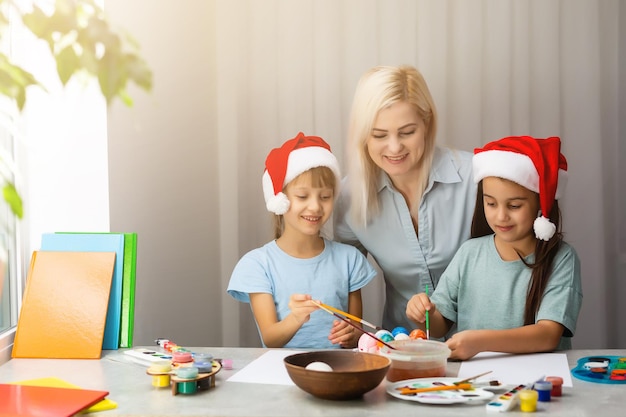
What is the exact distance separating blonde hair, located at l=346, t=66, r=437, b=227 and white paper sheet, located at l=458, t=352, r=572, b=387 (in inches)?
27.2

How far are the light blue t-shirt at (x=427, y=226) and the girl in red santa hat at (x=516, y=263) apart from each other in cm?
22

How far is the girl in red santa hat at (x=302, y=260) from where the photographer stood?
212 cm

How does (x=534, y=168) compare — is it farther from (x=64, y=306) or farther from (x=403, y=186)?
(x=64, y=306)

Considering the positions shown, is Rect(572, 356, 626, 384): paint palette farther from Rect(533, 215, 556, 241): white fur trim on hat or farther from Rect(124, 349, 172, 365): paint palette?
Rect(124, 349, 172, 365): paint palette

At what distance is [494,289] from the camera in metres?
2.01

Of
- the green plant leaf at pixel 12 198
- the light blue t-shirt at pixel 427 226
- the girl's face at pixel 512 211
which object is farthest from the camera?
the light blue t-shirt at pixel 427 226

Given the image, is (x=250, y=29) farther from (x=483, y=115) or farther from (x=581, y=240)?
(x=581, y=240)

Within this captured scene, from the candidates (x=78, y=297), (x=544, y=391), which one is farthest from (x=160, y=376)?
(x=544, y=391)

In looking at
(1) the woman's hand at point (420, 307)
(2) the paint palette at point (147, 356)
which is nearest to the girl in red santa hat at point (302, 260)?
(1) the woman's hand at point (420, 307)

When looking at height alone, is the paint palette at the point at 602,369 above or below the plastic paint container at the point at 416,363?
below

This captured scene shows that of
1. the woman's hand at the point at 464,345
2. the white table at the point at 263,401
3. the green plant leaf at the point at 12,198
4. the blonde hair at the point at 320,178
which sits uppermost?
the blonde hair at the point at 320,178

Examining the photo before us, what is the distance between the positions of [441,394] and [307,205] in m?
0.87

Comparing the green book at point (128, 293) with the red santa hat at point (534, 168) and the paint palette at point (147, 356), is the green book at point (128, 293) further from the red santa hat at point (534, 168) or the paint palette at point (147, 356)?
the red santa hat at point (534, 168)

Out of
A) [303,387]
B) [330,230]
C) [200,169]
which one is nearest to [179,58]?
[200,169]
